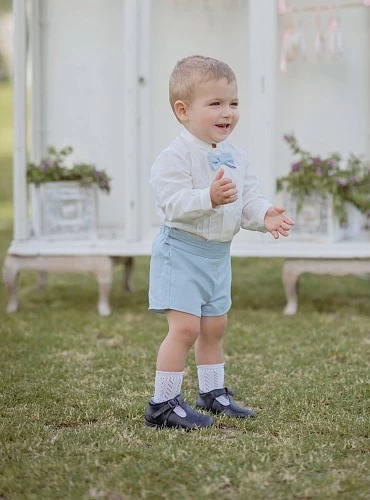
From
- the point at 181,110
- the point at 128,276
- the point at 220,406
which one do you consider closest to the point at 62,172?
the point at 128,276

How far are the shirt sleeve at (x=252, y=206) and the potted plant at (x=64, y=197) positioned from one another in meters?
2.39

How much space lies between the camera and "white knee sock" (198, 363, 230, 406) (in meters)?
3.59

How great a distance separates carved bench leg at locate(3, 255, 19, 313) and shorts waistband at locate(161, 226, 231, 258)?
96.3 inches

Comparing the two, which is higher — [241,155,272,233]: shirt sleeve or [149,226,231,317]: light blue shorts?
[241,155,272,233]: shirt sleeve

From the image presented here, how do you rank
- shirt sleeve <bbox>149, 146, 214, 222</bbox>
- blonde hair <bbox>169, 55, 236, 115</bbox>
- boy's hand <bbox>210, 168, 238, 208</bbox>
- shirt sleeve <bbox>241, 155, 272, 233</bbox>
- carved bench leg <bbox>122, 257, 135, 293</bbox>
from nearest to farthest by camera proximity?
boy's hand <bbox>210, 168, 238, 208</bbox> < shirt sleeve <bbox>149, 146, 214, 222</bbox> < blonde hair <bbox>169, 55, 236, 115</bbox> < shirt sleeve <bbox>241, 155, 272, 233</bbox> < carved bench leg <bbox>122, 257, 135, 293</bbox>

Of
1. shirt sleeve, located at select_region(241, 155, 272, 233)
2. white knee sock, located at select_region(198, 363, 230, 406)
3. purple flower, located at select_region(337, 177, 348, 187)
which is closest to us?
shirt sleeve, located at select_region(241, 155, 272, 233)

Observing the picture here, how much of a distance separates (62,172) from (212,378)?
254 centimetres

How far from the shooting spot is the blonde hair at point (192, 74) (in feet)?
10.9

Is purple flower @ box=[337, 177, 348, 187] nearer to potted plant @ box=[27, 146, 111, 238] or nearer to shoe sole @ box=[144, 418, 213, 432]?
potted plant @ box=[27, 146, 111, 238]

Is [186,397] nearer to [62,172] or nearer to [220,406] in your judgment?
[220,406]

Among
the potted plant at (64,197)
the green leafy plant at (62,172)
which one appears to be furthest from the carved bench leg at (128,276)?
the green leafy plant at (62,172)

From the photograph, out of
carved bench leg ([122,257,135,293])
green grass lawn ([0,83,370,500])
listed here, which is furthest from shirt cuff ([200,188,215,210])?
carved bench leg ([122,257,135,293])

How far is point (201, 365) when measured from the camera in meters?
3.60

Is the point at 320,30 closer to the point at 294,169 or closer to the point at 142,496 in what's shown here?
the point at 294,169
